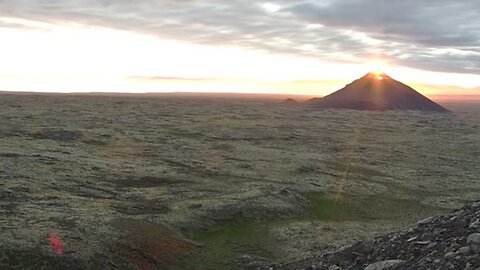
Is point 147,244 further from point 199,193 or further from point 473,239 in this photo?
point 473,239

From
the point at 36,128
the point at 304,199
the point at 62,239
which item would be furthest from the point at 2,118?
the point at 62,239

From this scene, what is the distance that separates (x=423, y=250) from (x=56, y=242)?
18.3 metres

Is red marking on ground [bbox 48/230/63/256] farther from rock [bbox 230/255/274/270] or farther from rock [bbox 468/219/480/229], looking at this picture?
rock [bbox 468/219/480/229]

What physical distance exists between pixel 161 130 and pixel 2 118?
3314cm

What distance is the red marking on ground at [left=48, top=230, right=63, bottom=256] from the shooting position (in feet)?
86.0

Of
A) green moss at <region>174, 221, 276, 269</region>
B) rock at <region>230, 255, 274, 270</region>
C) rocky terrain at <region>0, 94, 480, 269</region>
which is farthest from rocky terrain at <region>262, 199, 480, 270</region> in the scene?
rocky terrain at <region>0, 94, 480, 269</region>

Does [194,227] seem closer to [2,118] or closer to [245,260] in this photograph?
[245,260]

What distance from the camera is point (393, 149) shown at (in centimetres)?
9456

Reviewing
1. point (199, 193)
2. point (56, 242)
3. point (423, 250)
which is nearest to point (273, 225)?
point (199, 193)

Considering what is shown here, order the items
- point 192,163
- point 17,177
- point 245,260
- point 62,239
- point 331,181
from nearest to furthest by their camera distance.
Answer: point 62,239 → point 245,260 → point 17,177 → point 331,181 → point 192,163

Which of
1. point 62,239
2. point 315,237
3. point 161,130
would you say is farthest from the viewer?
point 161,130

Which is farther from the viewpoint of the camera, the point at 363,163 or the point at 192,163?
the point at 363,163

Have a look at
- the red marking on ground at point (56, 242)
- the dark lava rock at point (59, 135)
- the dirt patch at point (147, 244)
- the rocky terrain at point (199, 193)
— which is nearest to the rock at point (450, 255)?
the rocky terrain at point (199, 193)

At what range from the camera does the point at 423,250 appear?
18.4 metres
